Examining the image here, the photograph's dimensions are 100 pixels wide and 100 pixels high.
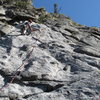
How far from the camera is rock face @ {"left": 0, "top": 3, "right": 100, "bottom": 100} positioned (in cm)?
997

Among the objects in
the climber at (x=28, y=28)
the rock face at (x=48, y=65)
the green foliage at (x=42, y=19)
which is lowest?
the rock face at (x=48, y=65)

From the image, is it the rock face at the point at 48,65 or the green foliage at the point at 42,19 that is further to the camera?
the green foliage at the point at 42,19

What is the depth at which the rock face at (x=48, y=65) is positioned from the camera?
9969mm

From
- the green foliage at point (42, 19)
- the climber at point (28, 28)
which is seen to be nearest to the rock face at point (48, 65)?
the climber at point (28, 28)

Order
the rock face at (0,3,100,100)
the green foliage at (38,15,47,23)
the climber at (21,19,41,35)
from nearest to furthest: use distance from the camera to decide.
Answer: the rock face at (0,3,100,100) → the climber at (21,19,41,35) → the green foliage at (38,15,47,23)

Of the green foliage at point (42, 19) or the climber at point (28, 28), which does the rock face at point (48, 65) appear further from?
the green foliage at point (42, 19)

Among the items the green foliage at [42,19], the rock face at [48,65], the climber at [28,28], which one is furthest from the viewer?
the green foliage at [42,19]

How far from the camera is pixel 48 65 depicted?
12.1 meters

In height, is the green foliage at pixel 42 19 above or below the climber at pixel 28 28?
above

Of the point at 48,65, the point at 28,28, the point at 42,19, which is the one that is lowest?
the point at 48,65

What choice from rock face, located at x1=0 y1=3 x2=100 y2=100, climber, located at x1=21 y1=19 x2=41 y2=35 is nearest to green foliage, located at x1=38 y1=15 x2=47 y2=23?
rock face, located at x1=0 y1=3 x2=100 y2=100

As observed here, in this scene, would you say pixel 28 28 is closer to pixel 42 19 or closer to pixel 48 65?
pixel 42 19

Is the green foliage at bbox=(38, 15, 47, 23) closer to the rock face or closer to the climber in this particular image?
the rock face

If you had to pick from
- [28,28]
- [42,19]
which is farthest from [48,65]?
[42,19]
